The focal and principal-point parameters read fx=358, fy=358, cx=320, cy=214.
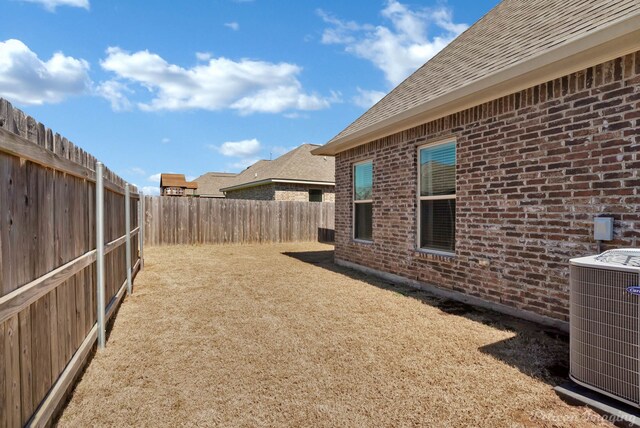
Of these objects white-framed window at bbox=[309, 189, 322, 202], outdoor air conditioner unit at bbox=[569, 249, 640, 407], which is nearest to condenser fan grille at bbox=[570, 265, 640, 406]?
outdoor air conditioner unit at bbox=[569, 249, 640, 407]

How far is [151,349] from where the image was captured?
3797mm

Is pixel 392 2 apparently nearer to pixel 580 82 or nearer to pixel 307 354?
pixel 580 82

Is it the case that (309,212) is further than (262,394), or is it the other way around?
(309,212)

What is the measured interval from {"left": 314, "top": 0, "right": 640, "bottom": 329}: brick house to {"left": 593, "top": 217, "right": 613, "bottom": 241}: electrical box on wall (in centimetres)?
7

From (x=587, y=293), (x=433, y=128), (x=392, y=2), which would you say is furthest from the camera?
(x=392, y=2)

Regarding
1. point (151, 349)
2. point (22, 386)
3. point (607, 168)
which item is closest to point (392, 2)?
point (607, 168)

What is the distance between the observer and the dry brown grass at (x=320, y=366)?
8.36 feet

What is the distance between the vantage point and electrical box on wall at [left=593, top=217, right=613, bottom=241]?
3656 mm

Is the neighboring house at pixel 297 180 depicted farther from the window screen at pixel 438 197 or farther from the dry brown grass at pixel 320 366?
the dry brown grass at pixel 320 366

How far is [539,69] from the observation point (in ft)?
13.7

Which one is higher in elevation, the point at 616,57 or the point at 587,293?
the point at 616,57

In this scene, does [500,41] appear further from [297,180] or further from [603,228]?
[297,180]

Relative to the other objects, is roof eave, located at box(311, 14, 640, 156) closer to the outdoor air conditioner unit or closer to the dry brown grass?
the outdoor air conditioner unit

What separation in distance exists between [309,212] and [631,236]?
1361cm
